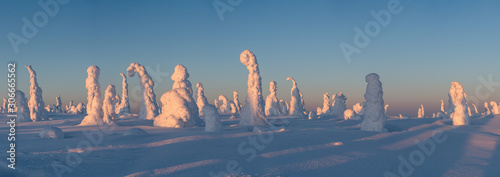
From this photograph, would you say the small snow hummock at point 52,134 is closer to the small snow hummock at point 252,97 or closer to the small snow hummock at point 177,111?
the small snow hummock at point 177,111

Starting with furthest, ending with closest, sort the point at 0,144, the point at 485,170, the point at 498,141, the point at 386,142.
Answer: the point at 498,141 → the point at 386,142 → the point at 0,144 → the point at 485,170

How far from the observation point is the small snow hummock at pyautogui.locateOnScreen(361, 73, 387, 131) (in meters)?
18.4

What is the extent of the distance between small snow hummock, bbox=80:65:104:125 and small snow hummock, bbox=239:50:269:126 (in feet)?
33.2

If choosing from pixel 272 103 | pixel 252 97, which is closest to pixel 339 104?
pixel 272 103

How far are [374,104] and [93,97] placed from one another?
19.0 meters

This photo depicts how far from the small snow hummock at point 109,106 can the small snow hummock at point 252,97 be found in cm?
908

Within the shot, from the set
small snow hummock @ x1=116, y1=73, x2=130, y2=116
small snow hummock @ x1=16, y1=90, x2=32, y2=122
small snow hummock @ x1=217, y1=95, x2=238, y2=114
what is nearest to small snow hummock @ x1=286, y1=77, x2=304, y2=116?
small snow hummock @ x1=217, y1=95, x2=238, y2=114

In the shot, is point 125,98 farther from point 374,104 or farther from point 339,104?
point 374,104

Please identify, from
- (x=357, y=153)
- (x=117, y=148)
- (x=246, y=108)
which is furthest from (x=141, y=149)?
(x=246, y=108)

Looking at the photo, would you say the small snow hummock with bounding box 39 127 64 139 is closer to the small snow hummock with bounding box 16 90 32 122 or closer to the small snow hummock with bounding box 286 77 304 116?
the small snow hummock with bounding box 16 90 32 122

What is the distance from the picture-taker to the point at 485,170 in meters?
9.14

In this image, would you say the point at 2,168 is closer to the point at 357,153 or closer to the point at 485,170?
Result: the point at 357,153

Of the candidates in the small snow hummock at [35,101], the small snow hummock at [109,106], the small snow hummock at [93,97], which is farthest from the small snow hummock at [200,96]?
the small snow hummock at [109,106]

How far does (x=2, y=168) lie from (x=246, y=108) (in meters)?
17.5
